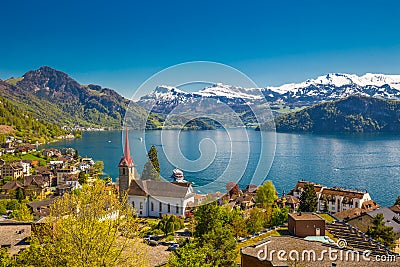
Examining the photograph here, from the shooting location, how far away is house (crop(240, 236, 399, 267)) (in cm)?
1180

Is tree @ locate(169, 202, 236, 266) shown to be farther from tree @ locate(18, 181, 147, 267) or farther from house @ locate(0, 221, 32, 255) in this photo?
house @ locate(0, 221, 32, 255)

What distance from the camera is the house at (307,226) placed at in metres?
19.2

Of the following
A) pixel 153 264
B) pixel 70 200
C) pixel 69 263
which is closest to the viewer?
pixel 69 263

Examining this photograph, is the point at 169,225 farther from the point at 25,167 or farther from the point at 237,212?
the point at 25,167

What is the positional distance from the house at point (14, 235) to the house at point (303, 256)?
10.1 metres

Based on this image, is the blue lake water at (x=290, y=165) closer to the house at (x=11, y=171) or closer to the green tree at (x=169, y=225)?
the green tree at (x=169, y=225)

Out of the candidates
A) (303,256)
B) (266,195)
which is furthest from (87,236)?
(266,195)

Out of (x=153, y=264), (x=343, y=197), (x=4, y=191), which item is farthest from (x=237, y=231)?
(x=4, y=191)

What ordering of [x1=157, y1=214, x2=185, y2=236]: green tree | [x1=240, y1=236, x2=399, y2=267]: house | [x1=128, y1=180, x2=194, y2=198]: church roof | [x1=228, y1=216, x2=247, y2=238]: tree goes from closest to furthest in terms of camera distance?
1. [x1=240, y1=236, x2=399, y2=267]: house
2. [x1=228, y1=216, x2=247, y2=238]: tree
3. [x1=157, y1=214, x2=185, y2=236]: green tree
4. [x1=128, y1=180, x2=194, y2=198]: church roof

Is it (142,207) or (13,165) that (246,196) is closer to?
(142,207)

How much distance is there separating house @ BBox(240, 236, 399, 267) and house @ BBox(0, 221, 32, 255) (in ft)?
33.2

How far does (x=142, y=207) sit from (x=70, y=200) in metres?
23.3

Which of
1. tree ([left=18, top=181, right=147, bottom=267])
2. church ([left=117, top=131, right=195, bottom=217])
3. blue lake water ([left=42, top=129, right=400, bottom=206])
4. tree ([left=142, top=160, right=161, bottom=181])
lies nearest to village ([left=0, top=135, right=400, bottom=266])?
church ([left=117, top=131, right=195, bottom=217])

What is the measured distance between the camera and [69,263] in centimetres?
990
